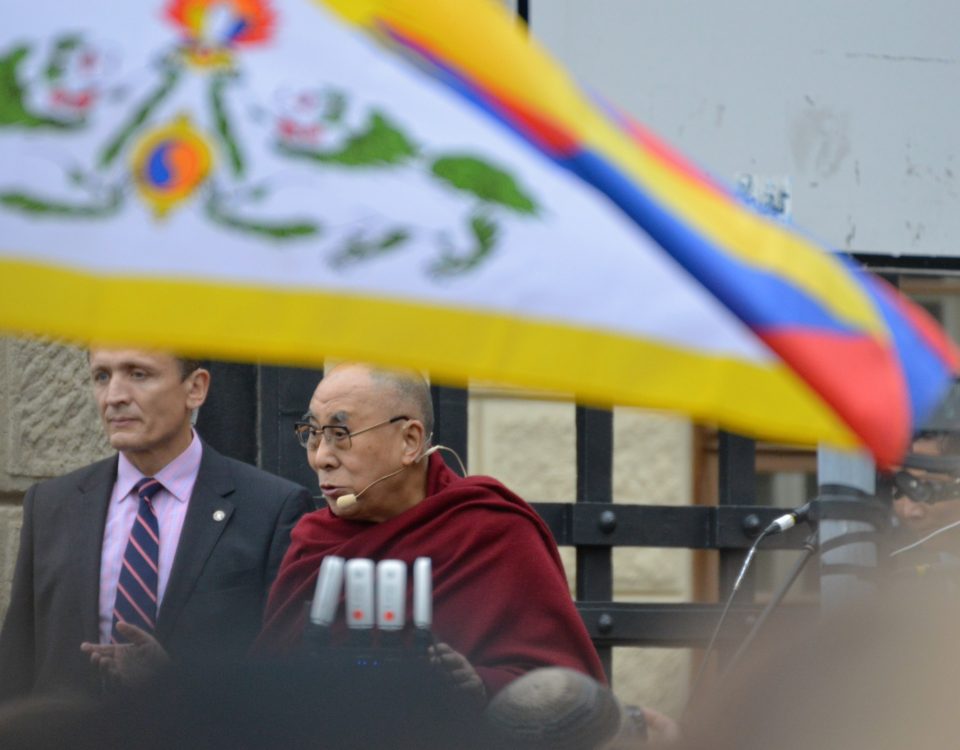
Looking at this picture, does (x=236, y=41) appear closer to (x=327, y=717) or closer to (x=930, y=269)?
(x=327, y=717)

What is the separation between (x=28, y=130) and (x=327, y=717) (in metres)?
0.69

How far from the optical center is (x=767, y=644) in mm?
1678

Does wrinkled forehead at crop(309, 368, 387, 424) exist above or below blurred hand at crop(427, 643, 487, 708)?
above

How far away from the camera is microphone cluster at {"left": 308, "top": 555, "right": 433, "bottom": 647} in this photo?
11.0 ft

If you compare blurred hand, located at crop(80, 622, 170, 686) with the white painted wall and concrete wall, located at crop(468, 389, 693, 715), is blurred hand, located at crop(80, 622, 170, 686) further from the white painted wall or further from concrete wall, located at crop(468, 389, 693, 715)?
concrete wall, located at crop(468, 389, 693, 715)

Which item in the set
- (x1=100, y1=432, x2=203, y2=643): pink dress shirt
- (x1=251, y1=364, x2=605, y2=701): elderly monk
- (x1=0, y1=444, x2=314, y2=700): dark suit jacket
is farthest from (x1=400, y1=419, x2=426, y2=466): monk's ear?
(x1=100, y1=432, x2=203, y2=643): pink dress shirt

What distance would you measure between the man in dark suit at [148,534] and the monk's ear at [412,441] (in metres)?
0.37

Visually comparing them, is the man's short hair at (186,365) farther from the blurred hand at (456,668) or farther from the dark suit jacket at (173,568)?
the blurred hand at (456,668)

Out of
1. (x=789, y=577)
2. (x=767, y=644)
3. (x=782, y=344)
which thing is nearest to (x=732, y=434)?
(x=789, y=577)

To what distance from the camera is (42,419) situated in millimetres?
4969

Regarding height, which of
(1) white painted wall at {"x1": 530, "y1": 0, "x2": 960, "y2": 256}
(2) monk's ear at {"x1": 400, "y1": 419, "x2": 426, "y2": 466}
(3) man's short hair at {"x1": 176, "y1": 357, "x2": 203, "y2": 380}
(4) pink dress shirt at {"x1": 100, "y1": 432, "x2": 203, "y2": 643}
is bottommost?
(4) pink dress shirt at {"x1": 100, "y1": 432, "x2": 203, "y2": 643}

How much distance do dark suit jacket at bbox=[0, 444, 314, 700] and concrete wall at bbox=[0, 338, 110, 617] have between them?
0.67 meters

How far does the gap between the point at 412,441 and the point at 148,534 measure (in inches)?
23.1

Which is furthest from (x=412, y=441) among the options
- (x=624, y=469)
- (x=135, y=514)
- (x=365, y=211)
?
(x=624, y=469)
